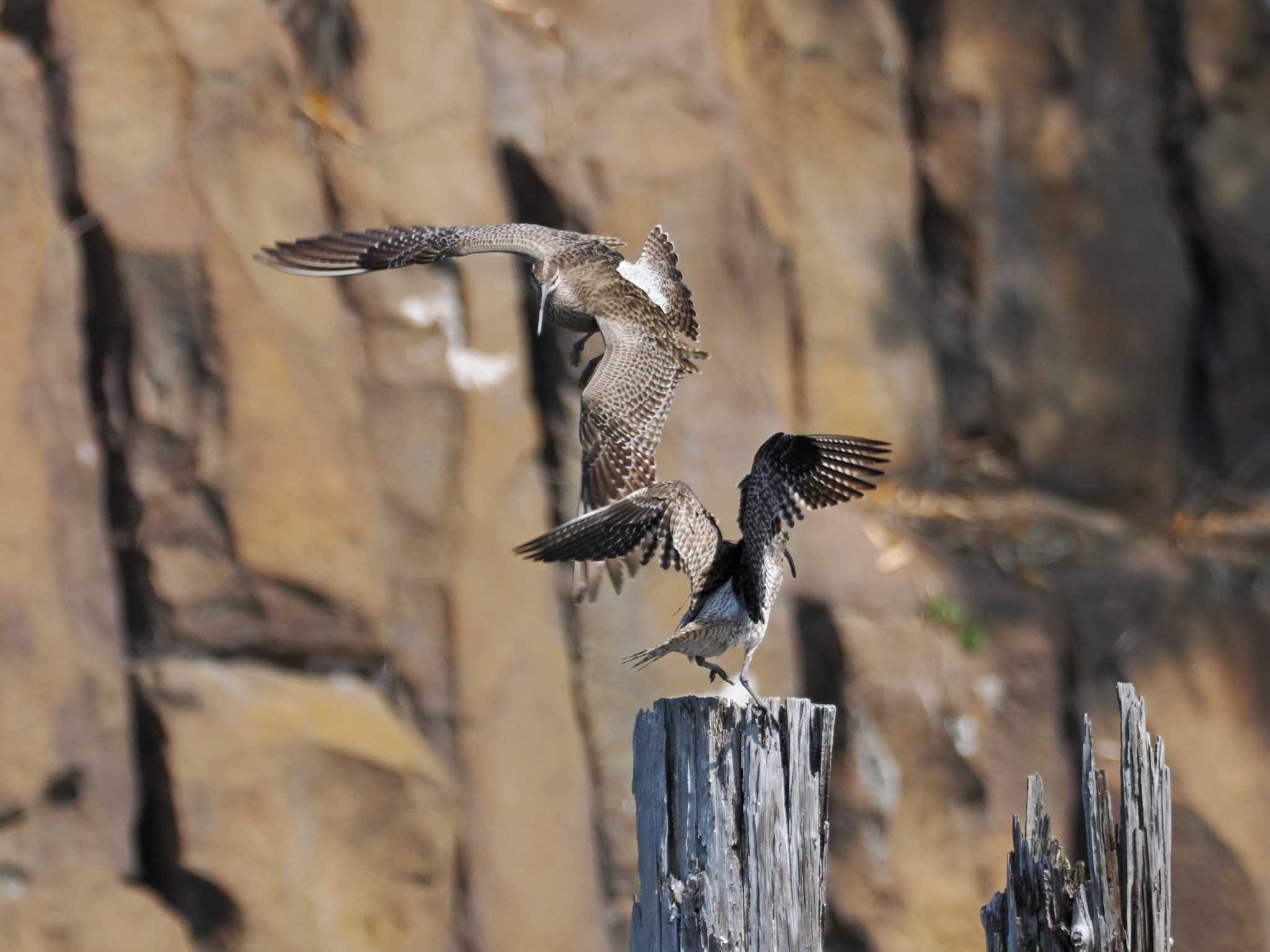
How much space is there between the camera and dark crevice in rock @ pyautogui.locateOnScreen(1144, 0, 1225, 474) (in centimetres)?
916

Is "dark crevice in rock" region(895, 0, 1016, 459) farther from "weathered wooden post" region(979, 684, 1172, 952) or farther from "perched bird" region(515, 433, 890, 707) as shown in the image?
"weathered wooden post" region(979, 684, 1172, 952)

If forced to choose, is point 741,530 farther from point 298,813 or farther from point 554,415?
point 554,415

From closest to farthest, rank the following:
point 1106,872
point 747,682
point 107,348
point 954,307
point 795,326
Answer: point 1106,872
point 747,682
point 107,348
point 795,326
point 954,307

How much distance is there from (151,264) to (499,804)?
2.58 m

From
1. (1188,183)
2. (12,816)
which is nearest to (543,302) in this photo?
(12,816)

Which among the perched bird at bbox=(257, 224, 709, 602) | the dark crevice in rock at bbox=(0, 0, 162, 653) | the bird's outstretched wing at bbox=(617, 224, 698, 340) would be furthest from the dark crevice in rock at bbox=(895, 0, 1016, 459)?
the dark crevice in rock at bbox=(0, 0, 162, 653)

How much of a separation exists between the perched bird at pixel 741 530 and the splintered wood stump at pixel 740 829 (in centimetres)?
58

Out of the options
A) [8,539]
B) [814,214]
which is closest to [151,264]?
[8,539]

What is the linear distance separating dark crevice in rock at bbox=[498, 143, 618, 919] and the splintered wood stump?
12.3 ft

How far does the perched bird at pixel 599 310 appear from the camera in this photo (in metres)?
5.21

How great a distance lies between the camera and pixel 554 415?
24.0 ft

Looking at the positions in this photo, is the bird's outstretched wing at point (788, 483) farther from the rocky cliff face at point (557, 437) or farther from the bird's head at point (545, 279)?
the rocky cliff face at point (557, 437)

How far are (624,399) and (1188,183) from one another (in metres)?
5.12

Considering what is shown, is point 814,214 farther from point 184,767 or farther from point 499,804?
point 184,767
